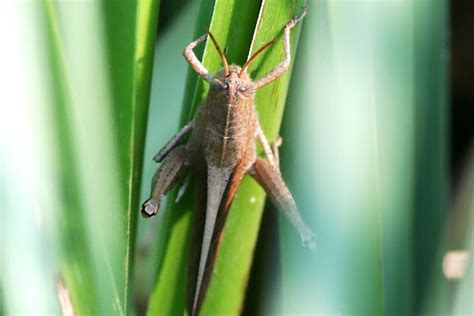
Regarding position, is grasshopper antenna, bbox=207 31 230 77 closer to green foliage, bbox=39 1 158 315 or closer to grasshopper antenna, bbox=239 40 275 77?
grasshopper antenna, bbox=239 40 275 77

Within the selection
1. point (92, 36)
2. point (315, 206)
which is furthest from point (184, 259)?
point (92, 36)

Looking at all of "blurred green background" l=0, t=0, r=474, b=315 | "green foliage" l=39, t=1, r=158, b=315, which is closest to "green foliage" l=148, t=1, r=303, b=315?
"blurred green background" l=0, t=0, r=474, b=315

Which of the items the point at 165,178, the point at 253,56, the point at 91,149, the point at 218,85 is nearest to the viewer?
the point at 91,149

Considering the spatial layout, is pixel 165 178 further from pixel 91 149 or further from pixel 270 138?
pixel 91 149

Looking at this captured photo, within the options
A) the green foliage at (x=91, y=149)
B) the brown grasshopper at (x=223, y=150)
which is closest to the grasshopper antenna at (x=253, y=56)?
the brown grasshopper at (x=223, y=150)

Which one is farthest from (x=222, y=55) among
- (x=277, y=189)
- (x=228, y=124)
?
(x=277, y=189)
